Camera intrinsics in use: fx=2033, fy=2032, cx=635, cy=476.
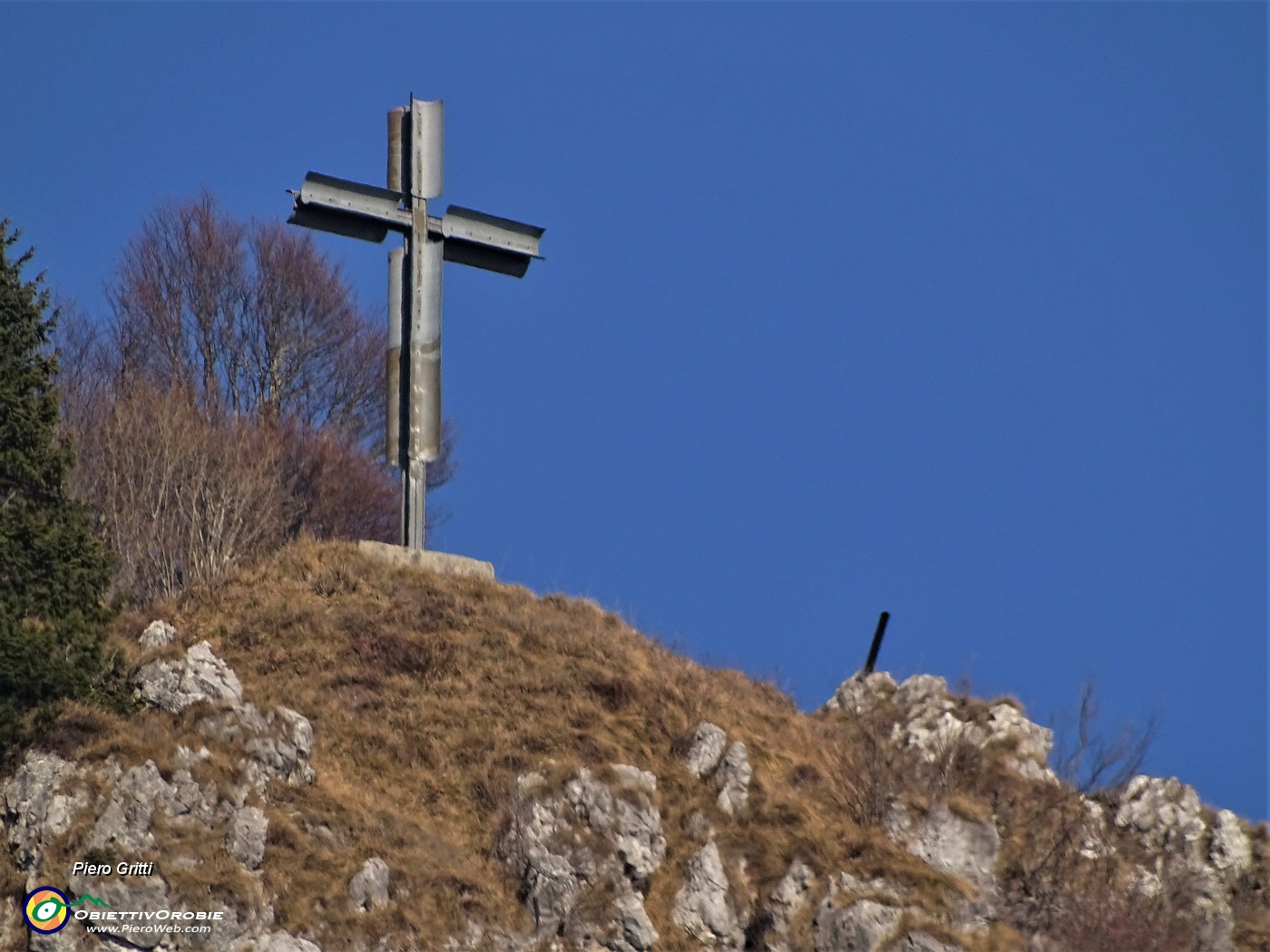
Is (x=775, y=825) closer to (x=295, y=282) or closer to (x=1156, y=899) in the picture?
(x=1156, y=899)

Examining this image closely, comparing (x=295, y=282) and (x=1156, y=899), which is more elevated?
(x=295, y=282)

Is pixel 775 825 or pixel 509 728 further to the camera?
pixel 509 728

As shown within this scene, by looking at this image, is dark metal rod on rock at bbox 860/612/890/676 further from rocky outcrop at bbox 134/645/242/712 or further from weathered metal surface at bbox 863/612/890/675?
rocky outcrop at bbox 134/645/242/712

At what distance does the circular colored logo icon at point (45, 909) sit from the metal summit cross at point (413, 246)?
33.0ft

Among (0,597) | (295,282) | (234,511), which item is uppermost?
(295,282)

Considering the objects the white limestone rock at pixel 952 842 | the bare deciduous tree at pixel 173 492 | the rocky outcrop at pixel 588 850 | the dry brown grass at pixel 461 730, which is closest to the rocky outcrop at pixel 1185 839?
the white limestone rock at pixel 952 842

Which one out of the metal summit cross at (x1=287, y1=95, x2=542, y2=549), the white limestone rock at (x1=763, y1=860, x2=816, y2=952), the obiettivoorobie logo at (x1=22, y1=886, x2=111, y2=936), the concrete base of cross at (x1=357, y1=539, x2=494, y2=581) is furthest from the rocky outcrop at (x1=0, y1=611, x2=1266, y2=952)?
the metal summit cross at (x1=287, y1=95, x2=542, y2=549)

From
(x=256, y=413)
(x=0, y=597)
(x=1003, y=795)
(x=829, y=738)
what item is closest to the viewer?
Answer: (x=0, y=597)

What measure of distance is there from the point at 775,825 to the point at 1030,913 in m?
2.95

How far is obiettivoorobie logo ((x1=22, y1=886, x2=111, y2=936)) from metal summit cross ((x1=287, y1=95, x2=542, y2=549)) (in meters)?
10.0

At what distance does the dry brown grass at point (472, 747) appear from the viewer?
21.3 metres

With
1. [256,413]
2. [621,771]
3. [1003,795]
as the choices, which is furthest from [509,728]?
[256,413]

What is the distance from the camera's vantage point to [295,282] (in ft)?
126

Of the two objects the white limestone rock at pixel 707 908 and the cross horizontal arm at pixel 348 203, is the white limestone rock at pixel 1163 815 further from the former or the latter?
the cross horizontal arm at pixel 348 203
